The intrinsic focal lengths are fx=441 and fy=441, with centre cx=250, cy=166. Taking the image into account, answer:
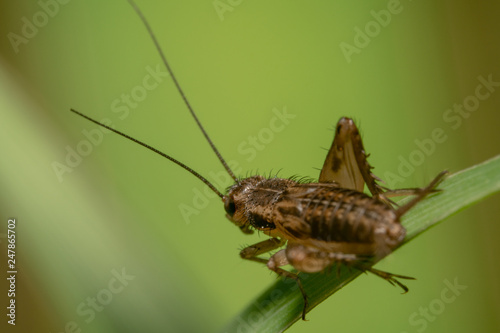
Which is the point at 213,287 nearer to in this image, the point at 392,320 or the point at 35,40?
the point at 392,320

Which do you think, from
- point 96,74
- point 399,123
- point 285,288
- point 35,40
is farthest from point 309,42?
point 35,40
